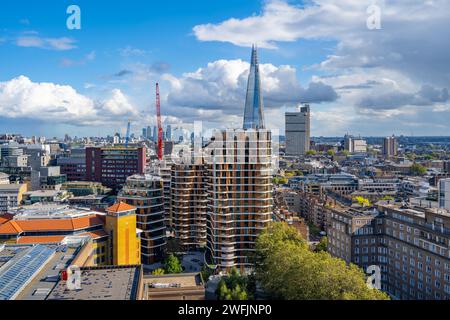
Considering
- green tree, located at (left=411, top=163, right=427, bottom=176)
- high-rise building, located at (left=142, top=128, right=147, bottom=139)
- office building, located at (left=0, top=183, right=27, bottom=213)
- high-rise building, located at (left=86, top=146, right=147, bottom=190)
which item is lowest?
office building, located at (left=0, top=183, right=27, bottom=213)

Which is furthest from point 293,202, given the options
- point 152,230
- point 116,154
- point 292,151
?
point 292,151

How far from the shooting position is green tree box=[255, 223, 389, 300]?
10.6 metres

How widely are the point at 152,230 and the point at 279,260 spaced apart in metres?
9.35

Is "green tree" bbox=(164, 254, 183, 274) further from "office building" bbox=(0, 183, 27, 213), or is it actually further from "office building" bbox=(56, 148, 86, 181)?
"office building" bbox=(56, 148, 86, 181)

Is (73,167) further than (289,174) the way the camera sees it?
No

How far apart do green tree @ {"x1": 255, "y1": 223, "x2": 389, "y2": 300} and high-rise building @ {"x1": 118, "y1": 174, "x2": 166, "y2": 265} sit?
733 centimetres

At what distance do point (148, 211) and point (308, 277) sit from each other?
37.4 feet

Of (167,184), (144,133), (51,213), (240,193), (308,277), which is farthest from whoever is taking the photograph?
(144,133)

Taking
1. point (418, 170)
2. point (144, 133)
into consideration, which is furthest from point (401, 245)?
point (144, 133)

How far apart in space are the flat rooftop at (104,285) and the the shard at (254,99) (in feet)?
109

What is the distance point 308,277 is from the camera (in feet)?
37.2

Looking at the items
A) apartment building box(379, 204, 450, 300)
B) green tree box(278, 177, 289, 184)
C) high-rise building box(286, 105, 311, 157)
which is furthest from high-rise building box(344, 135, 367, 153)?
apartment building box(379, 204, 450, 300)

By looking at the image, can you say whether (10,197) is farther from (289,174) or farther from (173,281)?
(289,174)

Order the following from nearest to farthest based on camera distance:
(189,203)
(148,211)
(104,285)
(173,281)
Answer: (104,285)
(173,281)
(148,211)
(189,203)
